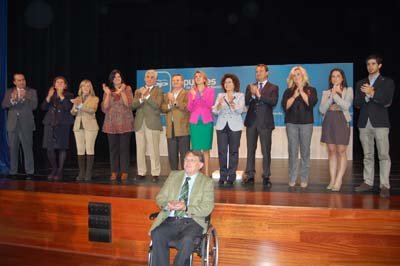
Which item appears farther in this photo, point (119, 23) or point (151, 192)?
point (119, 23)

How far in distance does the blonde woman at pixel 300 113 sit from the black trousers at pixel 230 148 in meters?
0.61

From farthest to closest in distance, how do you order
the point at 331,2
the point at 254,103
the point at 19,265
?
the point at 331,2, the point at 254,103, the point at 19,265

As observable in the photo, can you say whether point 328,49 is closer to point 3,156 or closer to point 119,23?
point 119,23

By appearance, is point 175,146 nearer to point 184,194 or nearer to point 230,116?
point 230,116

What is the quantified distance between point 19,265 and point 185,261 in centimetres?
192

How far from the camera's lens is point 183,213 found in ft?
11.7

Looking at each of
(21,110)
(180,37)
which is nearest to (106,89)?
(21,110)

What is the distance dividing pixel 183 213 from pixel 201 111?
1.68 meters

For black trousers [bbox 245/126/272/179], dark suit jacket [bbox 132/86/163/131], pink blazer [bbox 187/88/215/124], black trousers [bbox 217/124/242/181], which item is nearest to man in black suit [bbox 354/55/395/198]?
black trousers [bbox 245/126/272/179]

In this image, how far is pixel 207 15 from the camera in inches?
345

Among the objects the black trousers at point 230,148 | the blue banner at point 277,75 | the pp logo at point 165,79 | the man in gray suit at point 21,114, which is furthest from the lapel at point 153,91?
the pp logo at point 165,79

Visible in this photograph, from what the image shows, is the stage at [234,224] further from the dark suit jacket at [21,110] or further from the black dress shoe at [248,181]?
the dark suit jacket at [21,110]

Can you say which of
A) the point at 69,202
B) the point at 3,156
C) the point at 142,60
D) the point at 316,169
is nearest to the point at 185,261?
the point at 69,202

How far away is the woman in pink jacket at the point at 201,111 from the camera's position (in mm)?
4930
